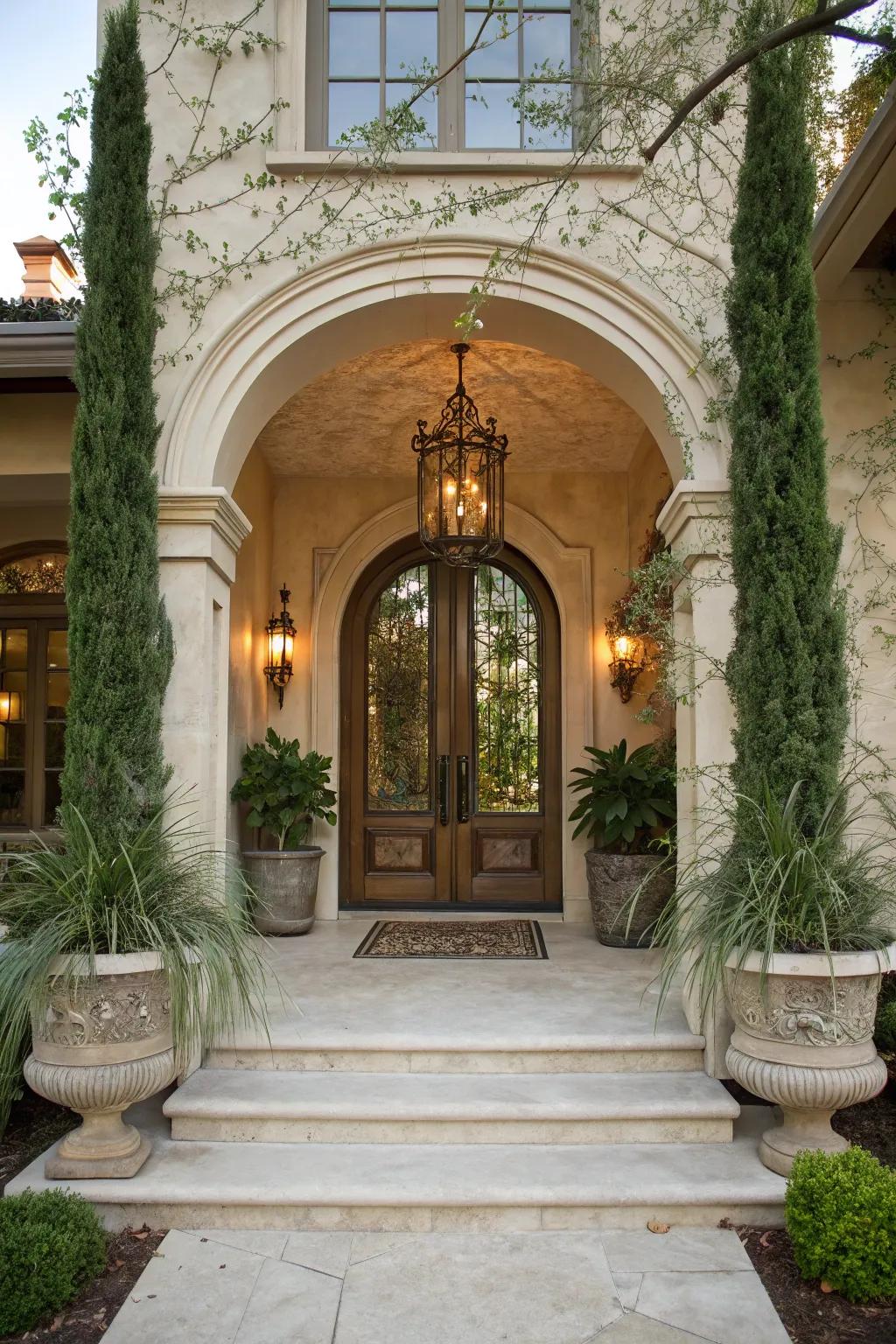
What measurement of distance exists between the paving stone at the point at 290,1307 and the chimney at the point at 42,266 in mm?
6271

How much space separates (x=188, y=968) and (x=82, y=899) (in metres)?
0.39

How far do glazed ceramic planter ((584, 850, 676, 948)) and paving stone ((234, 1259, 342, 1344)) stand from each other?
3.00 meters

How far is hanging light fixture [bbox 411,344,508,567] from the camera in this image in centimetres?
496

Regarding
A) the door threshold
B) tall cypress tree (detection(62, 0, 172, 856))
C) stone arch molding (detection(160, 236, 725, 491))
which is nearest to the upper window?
stone arch molding (detection(160, 236, 725, 491))

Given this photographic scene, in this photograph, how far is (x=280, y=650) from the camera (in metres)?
6.52

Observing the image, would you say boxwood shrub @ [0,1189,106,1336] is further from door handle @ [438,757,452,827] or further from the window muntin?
door handle @ [438,757,452,827]

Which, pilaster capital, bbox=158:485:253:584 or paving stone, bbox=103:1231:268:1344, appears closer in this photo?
paving stone, bbox=103:1231:268:1344

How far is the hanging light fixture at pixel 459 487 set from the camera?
4957mm

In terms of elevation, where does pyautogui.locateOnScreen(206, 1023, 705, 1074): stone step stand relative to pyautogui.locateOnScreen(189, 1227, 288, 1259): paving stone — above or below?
above

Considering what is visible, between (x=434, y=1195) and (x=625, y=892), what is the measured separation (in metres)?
2.75

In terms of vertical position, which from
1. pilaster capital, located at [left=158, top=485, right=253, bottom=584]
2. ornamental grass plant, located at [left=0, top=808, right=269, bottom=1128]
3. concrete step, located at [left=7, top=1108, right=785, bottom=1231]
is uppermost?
pilaster capital, located at [left=158, top=485, right=253, bottom=584]

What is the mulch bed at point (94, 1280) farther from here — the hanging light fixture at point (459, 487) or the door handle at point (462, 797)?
the door handle at point (462, 797)

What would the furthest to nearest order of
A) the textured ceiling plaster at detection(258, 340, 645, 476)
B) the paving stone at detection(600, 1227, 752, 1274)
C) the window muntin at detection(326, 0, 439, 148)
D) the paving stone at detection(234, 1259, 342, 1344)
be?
the textured ceiling plaster at detection(258, 340, 645, 476) → the window muntin at detection(326, 0, 439, 148) → the paving stone at detection(600, 1227, 752, 1274) → the paving stone at detection(234, 1259, 342, 1344)

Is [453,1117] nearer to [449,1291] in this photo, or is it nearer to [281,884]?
[449,1291]
